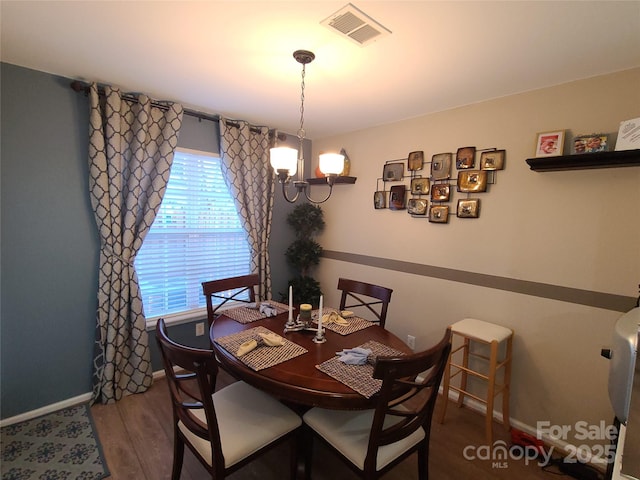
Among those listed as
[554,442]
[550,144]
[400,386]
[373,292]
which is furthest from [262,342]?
[550,144]

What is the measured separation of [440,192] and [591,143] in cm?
97

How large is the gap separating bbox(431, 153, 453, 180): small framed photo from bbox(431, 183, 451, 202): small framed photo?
6 cm

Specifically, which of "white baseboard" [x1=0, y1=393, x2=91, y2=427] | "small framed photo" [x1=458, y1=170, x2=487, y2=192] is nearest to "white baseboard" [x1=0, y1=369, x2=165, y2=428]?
"white baseboard" [x1=0, y1=393, x2=91, y2=427]

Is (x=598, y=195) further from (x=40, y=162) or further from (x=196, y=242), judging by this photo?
(x=40, y=162)

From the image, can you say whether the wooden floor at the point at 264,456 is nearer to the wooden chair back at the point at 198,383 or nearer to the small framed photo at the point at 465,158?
the wooden chair back at the point at 198,383

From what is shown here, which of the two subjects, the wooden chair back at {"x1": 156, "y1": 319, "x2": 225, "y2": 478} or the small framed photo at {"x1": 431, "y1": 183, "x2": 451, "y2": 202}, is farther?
the small framed photo at {"x1": 431, "y1": 183, "x2": 451, "y2": 202}

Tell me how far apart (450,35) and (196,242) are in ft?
8.49

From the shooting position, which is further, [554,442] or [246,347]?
[554,442]

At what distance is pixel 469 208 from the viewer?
2.38 meters

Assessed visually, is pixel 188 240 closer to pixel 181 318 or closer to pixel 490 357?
pixel 181 318

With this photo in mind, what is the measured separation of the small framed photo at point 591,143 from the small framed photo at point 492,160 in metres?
0.42

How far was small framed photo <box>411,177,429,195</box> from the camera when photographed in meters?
2.65

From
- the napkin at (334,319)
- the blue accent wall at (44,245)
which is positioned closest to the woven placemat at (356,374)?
the napkin at (334,319)

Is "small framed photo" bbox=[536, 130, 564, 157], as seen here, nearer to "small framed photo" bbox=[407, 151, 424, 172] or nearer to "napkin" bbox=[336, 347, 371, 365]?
"small framed photo" bbox=[407, 151, 424, 172]
